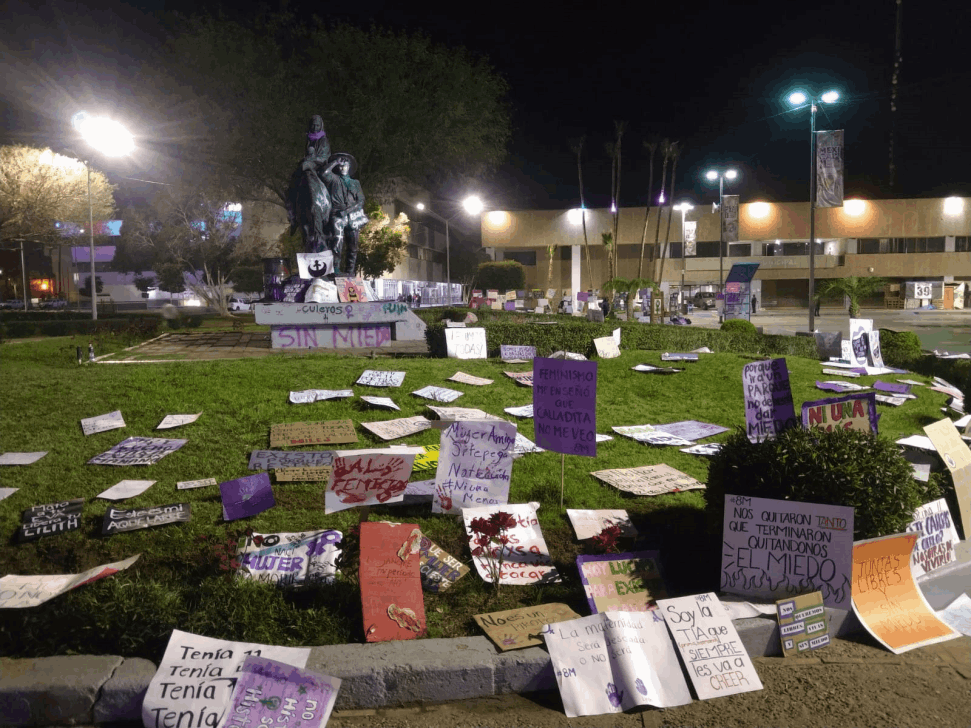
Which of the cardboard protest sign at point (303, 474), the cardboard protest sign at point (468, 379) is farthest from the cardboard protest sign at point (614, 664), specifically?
the cardboard protest sign at point (468, 379)

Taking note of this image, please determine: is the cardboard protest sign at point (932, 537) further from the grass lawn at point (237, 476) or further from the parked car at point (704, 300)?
the parked car at point (704, 300)

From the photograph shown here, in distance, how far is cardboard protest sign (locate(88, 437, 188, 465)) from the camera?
6105mm

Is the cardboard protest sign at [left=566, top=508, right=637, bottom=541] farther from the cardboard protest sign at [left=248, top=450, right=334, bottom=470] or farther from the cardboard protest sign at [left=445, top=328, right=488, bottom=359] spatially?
the cardboard protest sign at [left=445, top=328, right=488, bottom=359]

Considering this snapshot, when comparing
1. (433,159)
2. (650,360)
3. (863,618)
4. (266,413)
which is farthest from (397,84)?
(863,618)

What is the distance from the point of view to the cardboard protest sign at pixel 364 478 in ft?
15.1

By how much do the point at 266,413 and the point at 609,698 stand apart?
5052 mm

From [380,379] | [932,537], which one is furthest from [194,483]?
[932,537]

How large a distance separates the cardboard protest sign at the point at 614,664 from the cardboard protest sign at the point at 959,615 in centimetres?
188

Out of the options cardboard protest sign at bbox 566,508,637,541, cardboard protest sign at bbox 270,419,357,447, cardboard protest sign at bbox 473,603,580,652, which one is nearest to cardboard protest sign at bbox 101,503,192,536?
cardboard protest sign at bbox 270,419,357,447

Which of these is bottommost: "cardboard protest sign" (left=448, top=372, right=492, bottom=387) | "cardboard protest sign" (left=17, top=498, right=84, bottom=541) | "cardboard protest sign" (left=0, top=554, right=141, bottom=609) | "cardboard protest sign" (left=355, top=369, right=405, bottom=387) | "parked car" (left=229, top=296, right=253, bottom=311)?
"cardboard protest sign" (left=0, top=554, right=141, bottom=609)

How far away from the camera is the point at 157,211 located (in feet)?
119

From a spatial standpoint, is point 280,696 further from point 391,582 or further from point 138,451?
point 138,451

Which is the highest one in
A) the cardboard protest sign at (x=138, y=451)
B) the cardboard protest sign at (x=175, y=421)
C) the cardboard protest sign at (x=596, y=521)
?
the cardboard protest sign at (x=175, y=421)

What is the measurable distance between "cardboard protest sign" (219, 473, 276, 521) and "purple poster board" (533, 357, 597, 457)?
2.06 m
